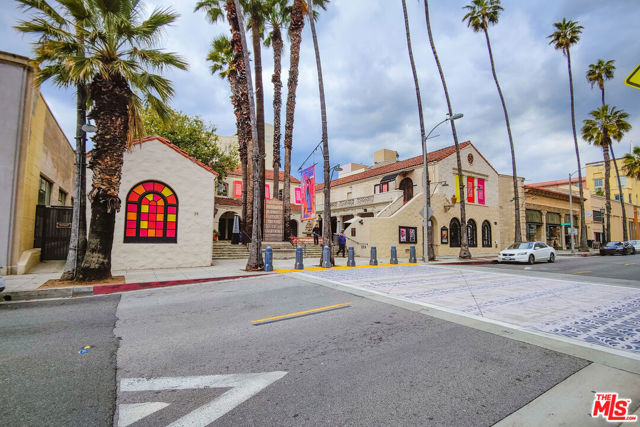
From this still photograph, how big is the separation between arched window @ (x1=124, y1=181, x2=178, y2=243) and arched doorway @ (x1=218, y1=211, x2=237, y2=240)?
19564 mm

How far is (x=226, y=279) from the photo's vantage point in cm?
1102

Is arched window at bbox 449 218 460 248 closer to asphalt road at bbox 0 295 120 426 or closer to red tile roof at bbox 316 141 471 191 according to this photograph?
red tile roof at bbox 316 141 471 191

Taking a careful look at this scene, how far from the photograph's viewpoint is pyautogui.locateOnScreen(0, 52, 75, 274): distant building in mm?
10570

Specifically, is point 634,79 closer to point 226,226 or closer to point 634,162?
point 226,226

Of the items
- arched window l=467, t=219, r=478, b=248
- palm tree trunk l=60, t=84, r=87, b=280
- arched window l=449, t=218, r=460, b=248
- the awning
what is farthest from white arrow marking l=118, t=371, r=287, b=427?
arched window l=467, t=219, r=478, b=248

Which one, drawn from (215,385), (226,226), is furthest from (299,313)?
(226,226)

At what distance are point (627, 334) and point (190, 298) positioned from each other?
27.9 ft

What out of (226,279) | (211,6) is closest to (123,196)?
(226,279)

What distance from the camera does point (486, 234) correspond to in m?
31.6

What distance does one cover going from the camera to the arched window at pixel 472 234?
1182 inches

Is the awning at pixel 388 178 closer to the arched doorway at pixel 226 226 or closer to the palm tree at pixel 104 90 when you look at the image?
the arched doorway at pixel 226 226

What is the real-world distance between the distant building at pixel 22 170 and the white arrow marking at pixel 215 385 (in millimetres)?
9903

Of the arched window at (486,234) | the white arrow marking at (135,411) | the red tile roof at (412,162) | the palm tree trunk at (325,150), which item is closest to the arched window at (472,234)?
the arched window at (486,234)

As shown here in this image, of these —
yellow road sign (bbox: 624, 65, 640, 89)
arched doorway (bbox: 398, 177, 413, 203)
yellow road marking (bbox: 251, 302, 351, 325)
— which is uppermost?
arched doorway (bbox: 398, 177, 413, 203)
